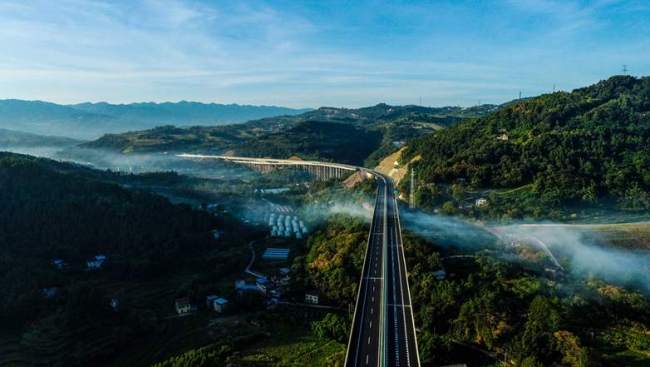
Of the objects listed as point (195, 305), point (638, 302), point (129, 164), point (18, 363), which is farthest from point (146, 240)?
point (129, 164)

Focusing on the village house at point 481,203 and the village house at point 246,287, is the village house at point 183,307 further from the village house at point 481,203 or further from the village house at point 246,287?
the village house at point 481,203

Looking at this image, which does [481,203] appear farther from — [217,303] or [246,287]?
[217,303]

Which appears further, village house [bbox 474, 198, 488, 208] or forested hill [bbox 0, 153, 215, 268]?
village house [bbox 474, 198, 488, 208]

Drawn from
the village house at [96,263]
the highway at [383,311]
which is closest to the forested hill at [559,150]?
the highway at [383,311]

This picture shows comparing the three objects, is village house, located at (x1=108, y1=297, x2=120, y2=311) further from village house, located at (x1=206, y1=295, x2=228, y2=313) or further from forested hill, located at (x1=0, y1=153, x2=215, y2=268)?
forested hill, located at (x1=0, y1=153, x2=215, y2=268)

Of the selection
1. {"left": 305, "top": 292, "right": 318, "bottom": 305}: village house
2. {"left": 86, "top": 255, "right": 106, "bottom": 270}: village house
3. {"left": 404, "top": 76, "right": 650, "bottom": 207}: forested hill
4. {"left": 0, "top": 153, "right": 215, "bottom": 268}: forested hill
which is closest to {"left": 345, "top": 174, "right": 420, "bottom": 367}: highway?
{"left": 305, "top": 292, "right": 318, "bottom": 305}: village house

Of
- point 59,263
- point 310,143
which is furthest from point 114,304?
point 310,143

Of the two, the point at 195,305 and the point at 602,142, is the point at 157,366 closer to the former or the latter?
the point at 195,305
